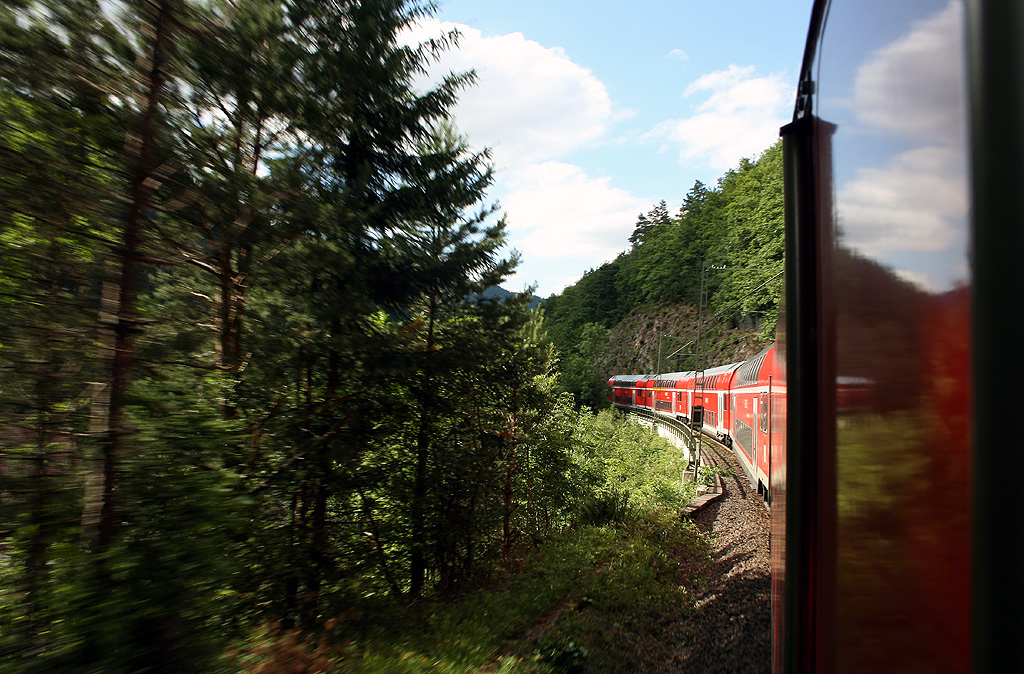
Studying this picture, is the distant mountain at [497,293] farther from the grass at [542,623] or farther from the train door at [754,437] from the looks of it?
the train door at [754,437]

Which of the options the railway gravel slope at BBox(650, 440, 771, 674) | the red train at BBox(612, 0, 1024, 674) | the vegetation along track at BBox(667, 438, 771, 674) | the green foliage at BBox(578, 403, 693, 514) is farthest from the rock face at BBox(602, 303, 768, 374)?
the red train at BBox(612, 0, 1024, 674)

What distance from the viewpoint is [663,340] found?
67688mm

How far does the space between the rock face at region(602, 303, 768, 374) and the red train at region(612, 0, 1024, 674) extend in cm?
5051

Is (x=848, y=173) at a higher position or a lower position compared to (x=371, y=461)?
higher

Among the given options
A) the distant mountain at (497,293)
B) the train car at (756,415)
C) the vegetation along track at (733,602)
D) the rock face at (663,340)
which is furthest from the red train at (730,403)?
the rock face at (663,340)

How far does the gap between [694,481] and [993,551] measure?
1471cm

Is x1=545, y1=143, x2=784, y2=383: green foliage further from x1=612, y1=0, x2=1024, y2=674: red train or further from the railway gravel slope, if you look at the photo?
x1=612, y1=0, x2=1024, y2=674: red train

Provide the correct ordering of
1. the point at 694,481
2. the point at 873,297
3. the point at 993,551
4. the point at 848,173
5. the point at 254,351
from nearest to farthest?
the point at 993,551 < the point at 873,297 < the point at 848,173 < the point at 254,351 < the point at 694,481

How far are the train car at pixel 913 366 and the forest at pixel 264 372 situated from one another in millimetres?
3973

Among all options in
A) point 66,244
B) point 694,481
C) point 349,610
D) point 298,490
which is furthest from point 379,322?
point 694,481

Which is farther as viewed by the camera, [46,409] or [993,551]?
[46,409]

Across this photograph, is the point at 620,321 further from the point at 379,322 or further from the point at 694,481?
the point at 379,322

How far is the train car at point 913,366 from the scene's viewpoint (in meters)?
0.74

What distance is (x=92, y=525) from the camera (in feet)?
11.8
